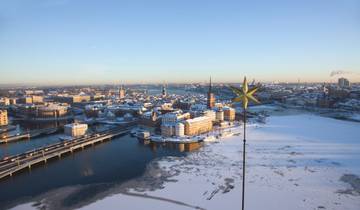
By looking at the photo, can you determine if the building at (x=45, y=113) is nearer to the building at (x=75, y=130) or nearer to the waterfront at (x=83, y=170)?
the building at (x=75, y=130)

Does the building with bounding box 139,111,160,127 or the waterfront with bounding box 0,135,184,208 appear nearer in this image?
the waterfront with bounding box 0,135,184,208

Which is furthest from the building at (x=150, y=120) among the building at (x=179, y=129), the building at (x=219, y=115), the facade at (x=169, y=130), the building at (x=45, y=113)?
the building at (x=45, y=113)

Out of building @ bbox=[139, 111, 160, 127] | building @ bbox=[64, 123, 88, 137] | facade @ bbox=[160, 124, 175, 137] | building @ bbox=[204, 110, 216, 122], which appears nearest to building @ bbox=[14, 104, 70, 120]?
building @ bbox=[64, 123, 88, 137]

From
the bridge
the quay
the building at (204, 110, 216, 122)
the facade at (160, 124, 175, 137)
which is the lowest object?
the quay

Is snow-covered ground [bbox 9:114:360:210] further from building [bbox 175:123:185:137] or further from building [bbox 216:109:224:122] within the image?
building [bbox 216:109:224:122]

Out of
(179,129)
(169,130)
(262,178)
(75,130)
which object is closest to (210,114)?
(179,129)

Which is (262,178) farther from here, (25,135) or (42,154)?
(25,135)
